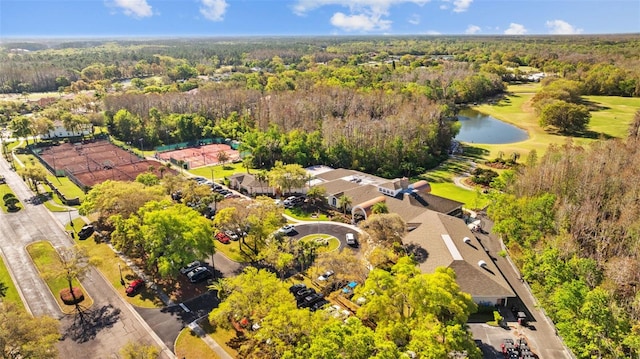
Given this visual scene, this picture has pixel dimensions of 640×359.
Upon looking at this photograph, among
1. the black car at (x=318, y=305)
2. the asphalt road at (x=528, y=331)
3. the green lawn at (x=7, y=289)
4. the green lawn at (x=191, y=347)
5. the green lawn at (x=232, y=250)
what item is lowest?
the green lawn at (x=7, y=289)

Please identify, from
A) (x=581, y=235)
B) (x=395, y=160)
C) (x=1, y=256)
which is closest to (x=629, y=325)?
(x=581, y=235)

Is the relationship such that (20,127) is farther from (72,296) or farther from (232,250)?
(232,250)

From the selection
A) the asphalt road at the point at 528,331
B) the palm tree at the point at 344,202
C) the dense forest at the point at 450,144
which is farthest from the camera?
the palm tree at the point at 344,202

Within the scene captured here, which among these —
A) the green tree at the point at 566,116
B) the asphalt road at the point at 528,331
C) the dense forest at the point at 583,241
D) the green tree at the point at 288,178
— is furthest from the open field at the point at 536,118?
the asphalt road at the point at 528,331

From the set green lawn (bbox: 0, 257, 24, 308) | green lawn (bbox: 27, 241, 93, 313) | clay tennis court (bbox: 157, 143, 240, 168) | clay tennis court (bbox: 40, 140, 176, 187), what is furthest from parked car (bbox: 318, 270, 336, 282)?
clay tennis court (bbox: 157, 143, 240, 168)

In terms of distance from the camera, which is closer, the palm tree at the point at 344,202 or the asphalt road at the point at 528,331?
the asphalt road at the point at 528,331

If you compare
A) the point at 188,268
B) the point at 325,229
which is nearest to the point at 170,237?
the point at 188,268

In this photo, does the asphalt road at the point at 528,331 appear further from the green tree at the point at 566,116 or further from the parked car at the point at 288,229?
the green tree at the point at 566,116
